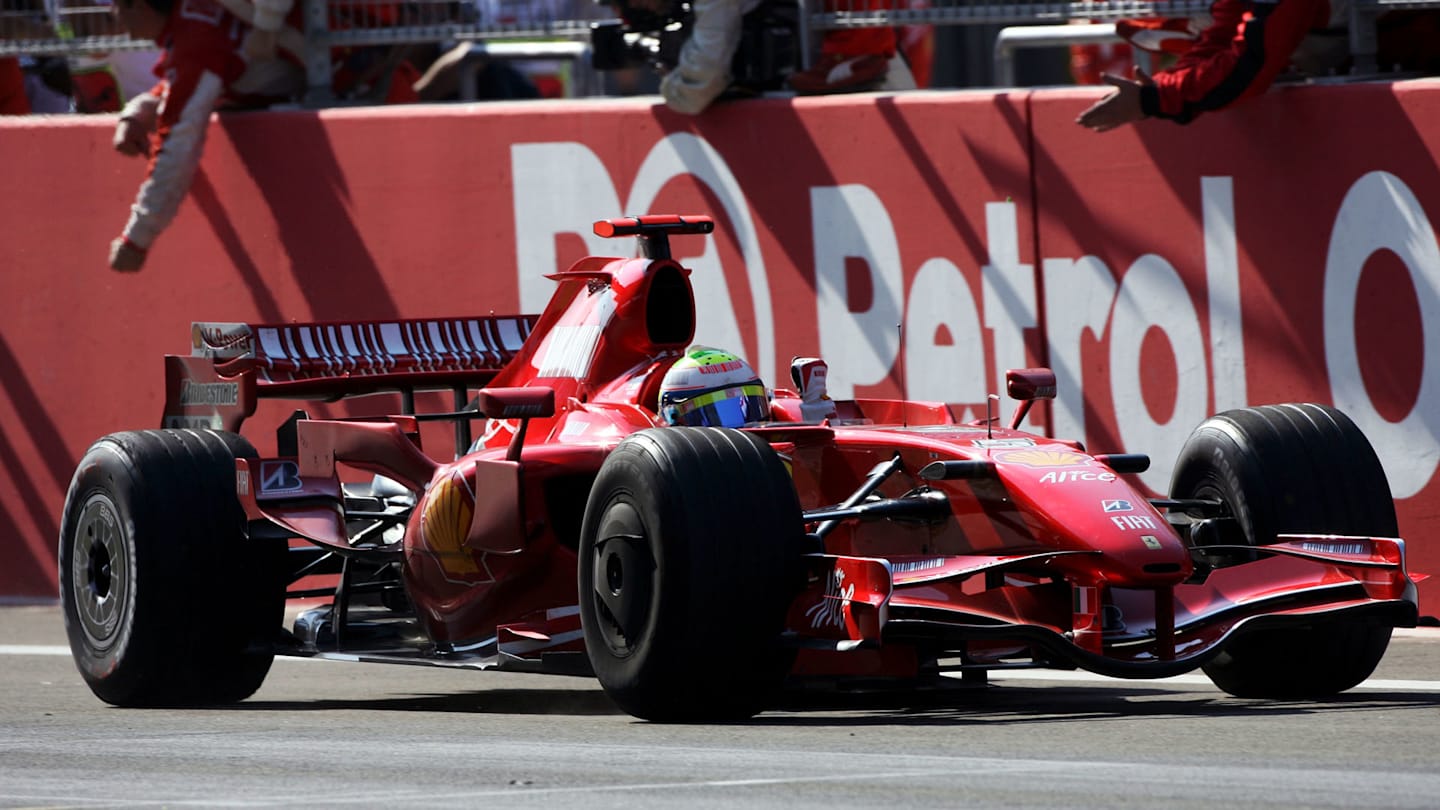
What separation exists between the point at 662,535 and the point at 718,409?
130 cm

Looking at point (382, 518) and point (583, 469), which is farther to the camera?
point (382, 518)

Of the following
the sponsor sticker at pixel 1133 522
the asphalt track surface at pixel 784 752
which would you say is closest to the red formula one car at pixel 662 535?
the sponsor sticker at pixel 1133 522

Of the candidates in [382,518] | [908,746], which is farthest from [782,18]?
[908,746]

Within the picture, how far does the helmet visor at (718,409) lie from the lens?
27.7 ft

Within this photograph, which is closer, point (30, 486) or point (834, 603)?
point (834, 603)

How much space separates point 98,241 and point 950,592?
7.55m

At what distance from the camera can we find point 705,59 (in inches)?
468

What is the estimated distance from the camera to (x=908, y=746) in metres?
6.73

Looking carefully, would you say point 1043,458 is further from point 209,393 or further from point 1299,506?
point 209,393

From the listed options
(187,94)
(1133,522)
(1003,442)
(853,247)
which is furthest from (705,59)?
(1133,522)

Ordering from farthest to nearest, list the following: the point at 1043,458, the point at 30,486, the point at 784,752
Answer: the point at 30,486 → the point at 1043,458 → the point at 784,752

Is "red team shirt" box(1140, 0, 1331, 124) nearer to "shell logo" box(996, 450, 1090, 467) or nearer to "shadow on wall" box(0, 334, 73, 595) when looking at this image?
"shell logo" box(996, 450, 1090, 467)

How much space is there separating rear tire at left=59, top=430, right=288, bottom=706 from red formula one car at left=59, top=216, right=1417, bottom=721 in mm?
11

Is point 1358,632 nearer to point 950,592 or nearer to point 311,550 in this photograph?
point 950,592
